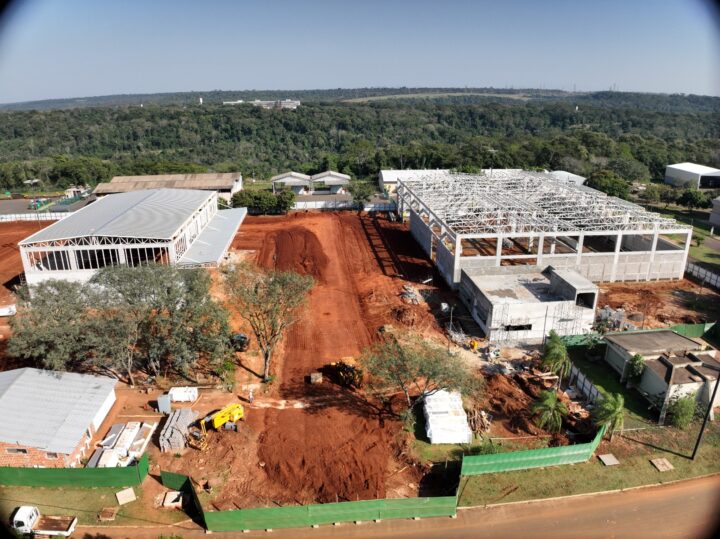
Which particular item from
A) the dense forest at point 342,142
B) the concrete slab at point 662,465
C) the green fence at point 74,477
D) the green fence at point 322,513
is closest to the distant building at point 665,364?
the concrete slab at point 662,465

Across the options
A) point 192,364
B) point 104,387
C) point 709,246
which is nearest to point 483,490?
point 192,364

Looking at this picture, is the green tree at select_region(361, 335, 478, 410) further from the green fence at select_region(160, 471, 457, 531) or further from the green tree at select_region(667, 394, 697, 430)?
the green tree at select_region(667, 394, 697, 430)

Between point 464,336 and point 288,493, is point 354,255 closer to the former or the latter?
point 464,336

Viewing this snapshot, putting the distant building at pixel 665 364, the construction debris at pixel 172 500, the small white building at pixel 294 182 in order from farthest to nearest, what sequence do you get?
the small white building at pixel 294 182 < the distant building at pixel 665 364 < the construction debris at pixel 172 500

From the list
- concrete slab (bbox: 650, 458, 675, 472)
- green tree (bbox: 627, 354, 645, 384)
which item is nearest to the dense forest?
green tree (bbox: 627, 354, 645, 384)

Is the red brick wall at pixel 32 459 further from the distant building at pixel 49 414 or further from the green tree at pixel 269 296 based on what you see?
the green tree at pixel 269 296
